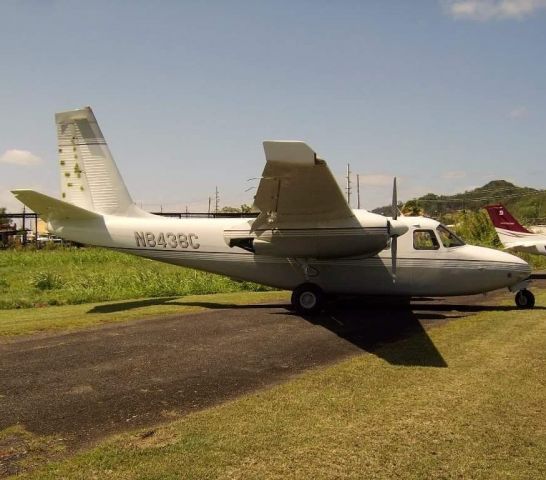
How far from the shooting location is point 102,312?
15.1 metres

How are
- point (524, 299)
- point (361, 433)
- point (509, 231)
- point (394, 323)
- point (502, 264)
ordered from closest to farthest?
point (361, 433) < point (394, 323) < point (502, 264) < point (524, 299) < point (509, 231)

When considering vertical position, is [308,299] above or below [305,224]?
below

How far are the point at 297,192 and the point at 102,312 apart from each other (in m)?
7.29

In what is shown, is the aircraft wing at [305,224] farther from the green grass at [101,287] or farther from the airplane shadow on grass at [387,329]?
the green grass at [101,287]

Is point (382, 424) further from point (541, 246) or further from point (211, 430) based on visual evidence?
point (541, 246)

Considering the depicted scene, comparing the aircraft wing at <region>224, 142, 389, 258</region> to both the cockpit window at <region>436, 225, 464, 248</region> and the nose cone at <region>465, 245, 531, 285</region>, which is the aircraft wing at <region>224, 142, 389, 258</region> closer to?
the cockpit window at <region>436, 225, 464, 248</region>

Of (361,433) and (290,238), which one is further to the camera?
(290,238)

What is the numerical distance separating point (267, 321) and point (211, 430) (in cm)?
731

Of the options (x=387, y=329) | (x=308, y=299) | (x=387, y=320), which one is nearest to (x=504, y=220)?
(x=387, y=320)

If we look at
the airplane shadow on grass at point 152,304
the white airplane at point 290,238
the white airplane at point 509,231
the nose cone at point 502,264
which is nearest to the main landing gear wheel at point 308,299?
the white airplane at point 290,238

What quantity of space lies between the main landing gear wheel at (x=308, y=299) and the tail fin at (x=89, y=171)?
22.2ft

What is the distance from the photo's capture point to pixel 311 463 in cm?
509

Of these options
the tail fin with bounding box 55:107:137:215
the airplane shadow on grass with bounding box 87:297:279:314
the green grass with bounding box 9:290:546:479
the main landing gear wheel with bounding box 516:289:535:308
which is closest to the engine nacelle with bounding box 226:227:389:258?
the airplane shadow on grass with bounding box 87:297:279:314

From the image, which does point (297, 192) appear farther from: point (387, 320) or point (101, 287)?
point (101, 287)
